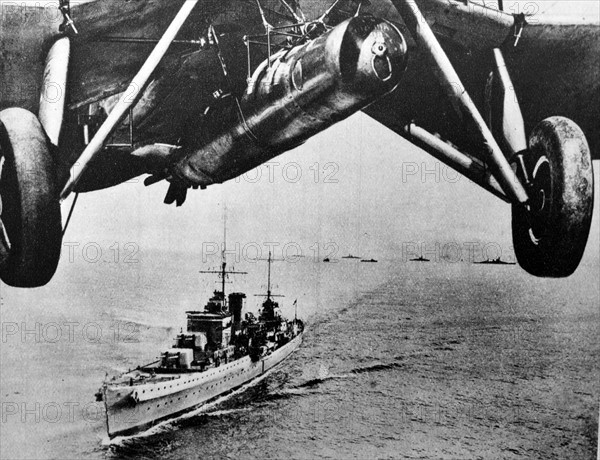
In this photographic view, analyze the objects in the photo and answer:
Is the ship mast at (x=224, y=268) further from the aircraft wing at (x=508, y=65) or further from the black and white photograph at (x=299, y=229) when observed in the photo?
the aircraft wing at (x=508, y=65)

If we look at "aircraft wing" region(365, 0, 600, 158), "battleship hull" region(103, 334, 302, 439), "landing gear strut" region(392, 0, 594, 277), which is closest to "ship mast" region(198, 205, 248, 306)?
"battleship hull" region(103, 334, 302, 439)

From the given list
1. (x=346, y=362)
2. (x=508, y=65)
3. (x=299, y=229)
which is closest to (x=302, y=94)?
(x=299, y=229)

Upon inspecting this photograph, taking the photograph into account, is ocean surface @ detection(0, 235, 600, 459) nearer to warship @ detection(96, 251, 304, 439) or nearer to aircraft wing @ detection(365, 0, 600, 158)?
warship @ detection(96, 251, 304, 439)

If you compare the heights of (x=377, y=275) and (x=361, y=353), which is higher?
(x=377, y=275)

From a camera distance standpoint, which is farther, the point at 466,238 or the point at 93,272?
the point at 466,238

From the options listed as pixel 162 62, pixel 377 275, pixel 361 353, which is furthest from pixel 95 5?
pixel 361 353

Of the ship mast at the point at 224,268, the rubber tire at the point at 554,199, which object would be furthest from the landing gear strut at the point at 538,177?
the ship mast at the point at 224,268

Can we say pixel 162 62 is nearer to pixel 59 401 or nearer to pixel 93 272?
pixel 93 272
